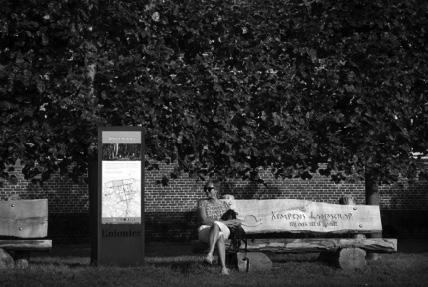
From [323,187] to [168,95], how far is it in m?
7.55

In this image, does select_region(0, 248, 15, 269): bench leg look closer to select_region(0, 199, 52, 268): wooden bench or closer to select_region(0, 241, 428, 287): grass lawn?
select_region(0, 199, 52, 268): wooden bench

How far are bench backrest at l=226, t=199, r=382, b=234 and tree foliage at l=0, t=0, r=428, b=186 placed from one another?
47.0 inches

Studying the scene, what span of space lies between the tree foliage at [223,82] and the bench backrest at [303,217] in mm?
1194

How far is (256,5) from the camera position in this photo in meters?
13.8

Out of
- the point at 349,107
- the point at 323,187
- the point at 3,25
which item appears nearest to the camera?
the point at 3,25

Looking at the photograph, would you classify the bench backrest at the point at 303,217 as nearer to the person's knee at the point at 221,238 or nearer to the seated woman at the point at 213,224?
the seated woman at the point at 213,224

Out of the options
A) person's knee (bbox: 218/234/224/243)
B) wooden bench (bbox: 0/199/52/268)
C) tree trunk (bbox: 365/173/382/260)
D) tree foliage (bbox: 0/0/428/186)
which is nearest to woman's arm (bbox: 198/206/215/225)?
person's knee (bbox: 218/234/224/243)

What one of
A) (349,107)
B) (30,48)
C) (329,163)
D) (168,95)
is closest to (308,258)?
(329,163)

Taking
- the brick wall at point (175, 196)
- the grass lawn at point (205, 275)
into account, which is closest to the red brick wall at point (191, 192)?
the brick wall at point (175, 196)

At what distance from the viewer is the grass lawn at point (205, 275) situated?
10516 mm

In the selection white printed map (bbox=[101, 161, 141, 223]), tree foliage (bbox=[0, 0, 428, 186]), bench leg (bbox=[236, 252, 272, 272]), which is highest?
tree foliage (bbox=[0, 0, 428, 186])

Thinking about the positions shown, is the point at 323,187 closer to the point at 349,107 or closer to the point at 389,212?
the point at 389,212

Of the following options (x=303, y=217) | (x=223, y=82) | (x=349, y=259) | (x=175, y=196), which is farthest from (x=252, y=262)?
(x=175, y=196)

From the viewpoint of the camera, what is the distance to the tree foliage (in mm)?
12781
